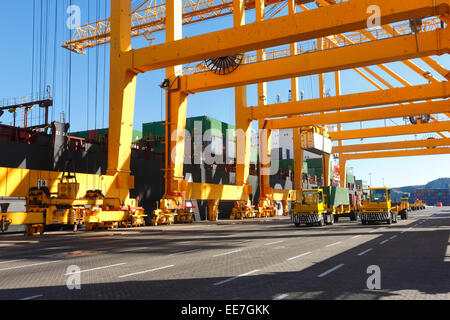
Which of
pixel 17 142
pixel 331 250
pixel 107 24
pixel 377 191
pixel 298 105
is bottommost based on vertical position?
pixel 331 250

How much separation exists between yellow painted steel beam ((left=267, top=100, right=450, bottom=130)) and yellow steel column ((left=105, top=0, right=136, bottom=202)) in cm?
2094

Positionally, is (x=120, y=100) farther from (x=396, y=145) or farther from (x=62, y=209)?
(x=396, y=145)

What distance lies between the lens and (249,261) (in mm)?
11414

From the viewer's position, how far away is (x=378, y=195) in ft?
91.5

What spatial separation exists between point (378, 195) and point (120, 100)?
18.6 metres

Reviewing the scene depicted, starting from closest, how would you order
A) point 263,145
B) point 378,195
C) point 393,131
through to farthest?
point 378,195 < point 263,145 < point 393,131

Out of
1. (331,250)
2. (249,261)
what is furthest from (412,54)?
(249,261)

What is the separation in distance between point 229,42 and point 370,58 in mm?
9321

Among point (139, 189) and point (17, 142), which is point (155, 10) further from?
point (17, 142)

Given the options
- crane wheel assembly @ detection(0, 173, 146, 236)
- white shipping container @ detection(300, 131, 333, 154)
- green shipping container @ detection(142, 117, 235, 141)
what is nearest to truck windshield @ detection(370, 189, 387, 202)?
crane wheel assembly @ detection(0, 173, 146, 236)

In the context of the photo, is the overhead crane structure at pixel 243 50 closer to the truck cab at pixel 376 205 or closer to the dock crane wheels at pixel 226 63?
the dock crane wheels at pixel 226 63

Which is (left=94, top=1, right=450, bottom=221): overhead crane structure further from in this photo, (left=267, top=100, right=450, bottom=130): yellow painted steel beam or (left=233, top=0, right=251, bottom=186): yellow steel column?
(left=233, top=0, right=251, bottom=186): yellow steel column

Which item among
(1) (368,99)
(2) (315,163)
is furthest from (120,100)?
(2) (315,163)

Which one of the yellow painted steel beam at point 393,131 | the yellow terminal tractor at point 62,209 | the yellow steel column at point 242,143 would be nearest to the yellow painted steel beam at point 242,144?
the yellow steel column at point 242,143
